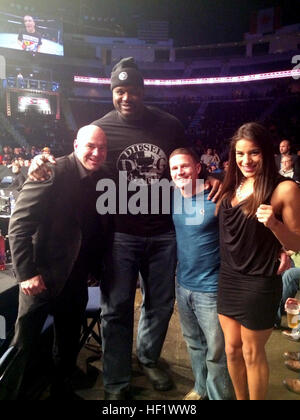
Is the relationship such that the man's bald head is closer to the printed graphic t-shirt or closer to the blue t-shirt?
the printed graphic t-shirt

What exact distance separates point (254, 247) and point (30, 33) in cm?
2828

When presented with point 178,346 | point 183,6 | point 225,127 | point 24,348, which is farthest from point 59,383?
point 183,6

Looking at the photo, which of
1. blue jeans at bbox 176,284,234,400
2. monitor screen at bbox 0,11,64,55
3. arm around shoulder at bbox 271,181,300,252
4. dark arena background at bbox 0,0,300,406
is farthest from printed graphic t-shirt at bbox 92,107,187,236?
monitor screen at bbox 0,11,64,55

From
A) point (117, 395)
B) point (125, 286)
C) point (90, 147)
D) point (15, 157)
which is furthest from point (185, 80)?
point (117, 395)

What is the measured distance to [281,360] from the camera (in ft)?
9.70

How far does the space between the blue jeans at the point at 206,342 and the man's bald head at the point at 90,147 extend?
1.07 metres

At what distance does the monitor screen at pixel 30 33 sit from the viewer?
24141 mm

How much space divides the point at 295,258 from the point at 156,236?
6.03ft

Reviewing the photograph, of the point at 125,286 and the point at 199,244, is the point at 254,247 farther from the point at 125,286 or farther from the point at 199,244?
the point at 125,286

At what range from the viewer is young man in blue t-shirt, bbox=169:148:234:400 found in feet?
6.69

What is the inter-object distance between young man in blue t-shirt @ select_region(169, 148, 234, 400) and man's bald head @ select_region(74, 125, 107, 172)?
0.53 m

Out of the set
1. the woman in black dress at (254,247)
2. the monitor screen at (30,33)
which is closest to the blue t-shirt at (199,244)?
the woman in black dress at (254,247)

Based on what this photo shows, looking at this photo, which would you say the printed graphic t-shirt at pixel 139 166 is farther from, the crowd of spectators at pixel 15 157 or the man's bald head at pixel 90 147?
the crowd of spectators at pixel 15 157

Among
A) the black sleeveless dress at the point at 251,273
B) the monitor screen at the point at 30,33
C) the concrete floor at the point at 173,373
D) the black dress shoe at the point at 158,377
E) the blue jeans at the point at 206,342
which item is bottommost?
the concrete floor at the point at 173,373
